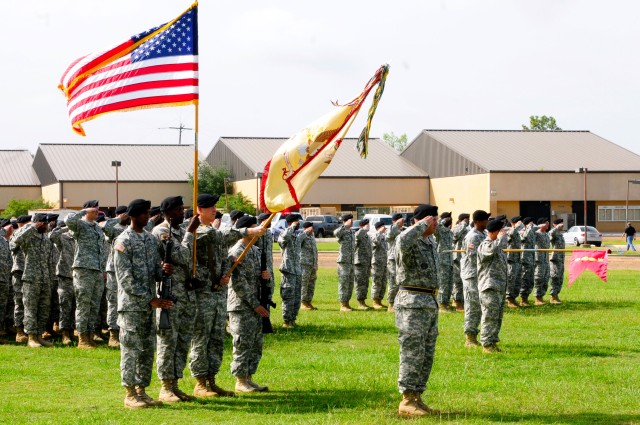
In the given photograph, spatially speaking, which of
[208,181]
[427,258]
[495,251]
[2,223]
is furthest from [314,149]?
[208,181]

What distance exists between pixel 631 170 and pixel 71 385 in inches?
2397

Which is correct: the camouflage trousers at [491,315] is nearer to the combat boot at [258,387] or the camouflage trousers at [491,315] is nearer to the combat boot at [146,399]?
the combat boot at [258,387]

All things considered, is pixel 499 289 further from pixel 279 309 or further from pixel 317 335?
pixel 279 309

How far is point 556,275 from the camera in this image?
22.1 metres

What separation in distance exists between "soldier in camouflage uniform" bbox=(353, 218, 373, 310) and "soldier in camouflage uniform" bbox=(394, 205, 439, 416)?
11.5 m

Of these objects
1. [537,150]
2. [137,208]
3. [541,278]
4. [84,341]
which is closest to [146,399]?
[137,208]

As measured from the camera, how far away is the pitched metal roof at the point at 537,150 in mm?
66375

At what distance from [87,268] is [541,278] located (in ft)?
38.4

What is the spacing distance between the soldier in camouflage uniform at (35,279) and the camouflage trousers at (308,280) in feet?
21.7

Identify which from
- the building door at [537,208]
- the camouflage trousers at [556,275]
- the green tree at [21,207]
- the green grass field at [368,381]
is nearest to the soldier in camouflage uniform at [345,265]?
the green grass field at [368,381]

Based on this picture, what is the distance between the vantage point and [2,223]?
1664cm

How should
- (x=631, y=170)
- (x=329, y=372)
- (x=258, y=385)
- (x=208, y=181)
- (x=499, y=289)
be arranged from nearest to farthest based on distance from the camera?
(x=258, y=385) → (x=329, y=372) → (x=499, y=289) → (x=631, y=170) → (x=208, y=181)

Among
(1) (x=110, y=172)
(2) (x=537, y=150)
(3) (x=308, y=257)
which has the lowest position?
(3) (x=308, y=257)

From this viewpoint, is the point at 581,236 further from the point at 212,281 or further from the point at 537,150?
the point at 212,281
